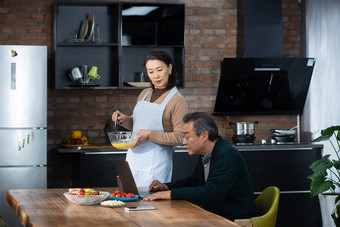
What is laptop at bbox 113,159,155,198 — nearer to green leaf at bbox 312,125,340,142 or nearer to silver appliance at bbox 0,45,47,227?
green leaf at bbox 312,125,340,142

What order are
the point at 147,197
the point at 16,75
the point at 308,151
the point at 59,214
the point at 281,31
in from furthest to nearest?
the point at 281,31
the point at 308,151
the point at 16,75
the point at 147,197
the point at 59,214

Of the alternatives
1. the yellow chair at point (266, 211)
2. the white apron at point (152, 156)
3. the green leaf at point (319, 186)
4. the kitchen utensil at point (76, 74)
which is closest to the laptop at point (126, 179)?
the white apron at point (152, 156)

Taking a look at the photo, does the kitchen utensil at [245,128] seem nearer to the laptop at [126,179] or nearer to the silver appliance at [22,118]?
the silver appliance at [22,118]

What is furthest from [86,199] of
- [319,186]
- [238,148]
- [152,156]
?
[238,148]

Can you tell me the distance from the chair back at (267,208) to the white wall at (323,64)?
301 cm

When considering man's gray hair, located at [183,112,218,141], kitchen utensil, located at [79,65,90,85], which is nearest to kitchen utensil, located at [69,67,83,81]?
kitchen utensil, located at [79,65,90,85]

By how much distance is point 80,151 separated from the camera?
209 inches

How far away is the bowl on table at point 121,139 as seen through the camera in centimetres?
315

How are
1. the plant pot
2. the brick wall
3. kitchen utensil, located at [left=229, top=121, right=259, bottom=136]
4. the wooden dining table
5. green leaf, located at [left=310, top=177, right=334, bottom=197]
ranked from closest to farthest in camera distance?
the wooden dining table, green leaf, located at [left=310, top=177, right=334, bottom=197], the plant pot, the brick wall, kitchen utensil, located at [left=229, top=121, right=259, bottom=136]

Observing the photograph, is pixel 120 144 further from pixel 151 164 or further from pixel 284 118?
pixel 284 118

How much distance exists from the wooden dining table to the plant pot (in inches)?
108

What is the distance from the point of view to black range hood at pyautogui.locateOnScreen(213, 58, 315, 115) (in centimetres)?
596

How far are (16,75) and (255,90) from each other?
2494 millimetres

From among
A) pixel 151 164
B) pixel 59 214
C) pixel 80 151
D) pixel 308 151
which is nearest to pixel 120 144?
pixel 151 164
